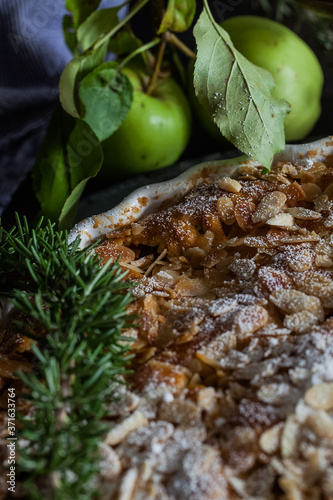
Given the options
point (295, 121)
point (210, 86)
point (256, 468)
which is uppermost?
point (210, 86)

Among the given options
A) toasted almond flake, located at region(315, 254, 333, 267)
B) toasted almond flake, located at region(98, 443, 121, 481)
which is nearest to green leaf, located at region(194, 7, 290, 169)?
toasted almond flake, located at region(315, 254, 333, 267)

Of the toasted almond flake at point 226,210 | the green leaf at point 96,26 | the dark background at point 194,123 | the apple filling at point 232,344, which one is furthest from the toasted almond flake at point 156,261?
the green leaf at point 96,26

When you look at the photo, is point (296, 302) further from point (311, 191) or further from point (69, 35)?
point (69, 35)

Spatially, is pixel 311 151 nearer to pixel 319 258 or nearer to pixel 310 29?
pixel 319 258

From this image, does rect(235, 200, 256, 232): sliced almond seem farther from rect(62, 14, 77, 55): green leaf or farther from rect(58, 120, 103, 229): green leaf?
rect(62, 14, 77, 55): green leaf

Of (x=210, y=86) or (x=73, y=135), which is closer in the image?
(x=210, y=86)

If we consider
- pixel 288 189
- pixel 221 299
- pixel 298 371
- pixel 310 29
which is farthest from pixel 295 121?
pixel 298 371

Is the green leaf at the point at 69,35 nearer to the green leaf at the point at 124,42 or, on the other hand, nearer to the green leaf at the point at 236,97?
the green leaf at the point at 124,42

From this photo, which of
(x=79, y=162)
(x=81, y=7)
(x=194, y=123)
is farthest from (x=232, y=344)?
(x=194, y=123)
